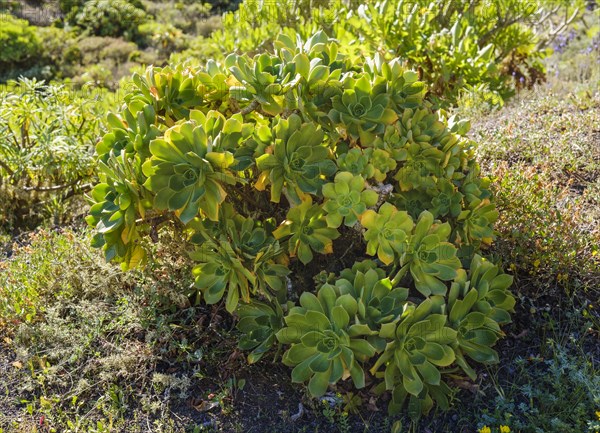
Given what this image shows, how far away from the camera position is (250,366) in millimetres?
2773

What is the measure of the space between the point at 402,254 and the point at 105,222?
3.97 ft

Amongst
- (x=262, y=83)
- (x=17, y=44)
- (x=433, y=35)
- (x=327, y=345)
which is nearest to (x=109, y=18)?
(x=17, y=44)

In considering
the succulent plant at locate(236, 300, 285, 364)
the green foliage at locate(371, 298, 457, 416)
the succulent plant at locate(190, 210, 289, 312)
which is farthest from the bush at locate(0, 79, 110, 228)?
the green foliage at locate(371, 298, 457, 416)

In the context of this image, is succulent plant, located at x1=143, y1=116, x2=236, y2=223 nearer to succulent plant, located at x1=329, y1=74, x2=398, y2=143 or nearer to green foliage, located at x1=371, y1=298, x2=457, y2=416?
succulent plant, located at x1=329, y1=74, x2=398, y2=143

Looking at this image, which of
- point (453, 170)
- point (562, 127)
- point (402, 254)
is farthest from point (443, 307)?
point (562, 127)

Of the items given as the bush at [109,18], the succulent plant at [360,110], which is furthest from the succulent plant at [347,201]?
the bush at [109,18]

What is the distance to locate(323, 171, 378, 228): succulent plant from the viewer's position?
A: 2480mm

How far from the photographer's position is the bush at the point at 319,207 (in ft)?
7.81

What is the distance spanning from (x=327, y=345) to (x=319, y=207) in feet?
1.91

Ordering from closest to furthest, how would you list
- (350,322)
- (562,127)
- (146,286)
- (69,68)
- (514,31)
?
(350,322) → (146,286) → (562,127) → (514,31) → (69,68)

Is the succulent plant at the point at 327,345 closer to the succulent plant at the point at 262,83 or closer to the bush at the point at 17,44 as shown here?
the succulent plant at the point at 262,83

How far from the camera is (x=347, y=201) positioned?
2500 millimetres

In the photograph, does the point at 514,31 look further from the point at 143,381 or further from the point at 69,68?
the point at 69,68

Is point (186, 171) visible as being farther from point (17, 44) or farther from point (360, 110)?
point (17, 44)
